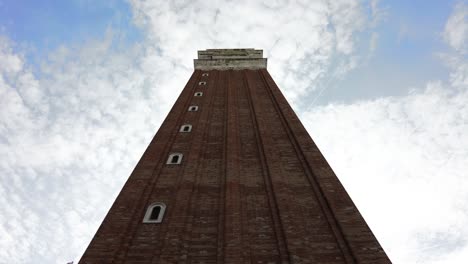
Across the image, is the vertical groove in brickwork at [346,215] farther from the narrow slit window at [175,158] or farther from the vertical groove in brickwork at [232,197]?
the narrow slit window at [175,158]

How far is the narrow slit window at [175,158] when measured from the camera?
14.1m

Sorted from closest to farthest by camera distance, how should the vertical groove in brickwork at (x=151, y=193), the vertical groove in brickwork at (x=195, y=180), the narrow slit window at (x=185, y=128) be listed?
the vertical groove in brickwork at (x=195, y=180) → the vertical groove in brickwork at (x=151, y=193) → the narrow slit window at (x=185, y=128)

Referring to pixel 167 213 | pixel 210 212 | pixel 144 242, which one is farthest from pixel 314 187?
pixel 144 242

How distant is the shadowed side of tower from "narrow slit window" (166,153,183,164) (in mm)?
34

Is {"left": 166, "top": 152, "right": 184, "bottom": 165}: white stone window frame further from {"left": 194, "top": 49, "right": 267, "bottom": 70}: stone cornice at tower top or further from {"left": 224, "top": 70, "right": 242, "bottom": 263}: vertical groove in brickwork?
{"left": 194, "top": 49, "right": 267, "bottom": 70}: stone cornice at tower top

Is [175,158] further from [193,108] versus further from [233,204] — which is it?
[193,108]

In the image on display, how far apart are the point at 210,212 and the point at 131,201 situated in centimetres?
221

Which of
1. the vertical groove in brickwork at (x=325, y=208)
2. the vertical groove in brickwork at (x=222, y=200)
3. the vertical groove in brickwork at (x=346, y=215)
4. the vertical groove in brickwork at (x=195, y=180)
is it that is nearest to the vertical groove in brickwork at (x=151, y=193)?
the vertical groove in brickwork at (x=195, y=180)

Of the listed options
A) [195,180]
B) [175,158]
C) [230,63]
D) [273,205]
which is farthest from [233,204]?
[230,63]

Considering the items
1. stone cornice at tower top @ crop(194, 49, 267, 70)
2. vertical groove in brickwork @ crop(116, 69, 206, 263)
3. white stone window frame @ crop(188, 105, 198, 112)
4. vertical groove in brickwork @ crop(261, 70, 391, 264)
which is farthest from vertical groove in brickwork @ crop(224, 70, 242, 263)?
stone cornice at tower top @ crop(194, 49, 267, 70)

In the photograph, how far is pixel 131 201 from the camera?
11312 millimetres

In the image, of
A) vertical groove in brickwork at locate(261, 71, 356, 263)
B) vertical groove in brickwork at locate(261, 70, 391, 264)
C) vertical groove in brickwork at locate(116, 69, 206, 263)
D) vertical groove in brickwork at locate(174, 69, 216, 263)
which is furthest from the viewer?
vertical groove in brickwork at locate(116, 69, 206, 263)

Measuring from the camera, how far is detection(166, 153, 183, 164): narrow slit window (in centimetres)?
1407

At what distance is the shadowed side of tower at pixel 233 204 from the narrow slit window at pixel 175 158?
34 millimetres
